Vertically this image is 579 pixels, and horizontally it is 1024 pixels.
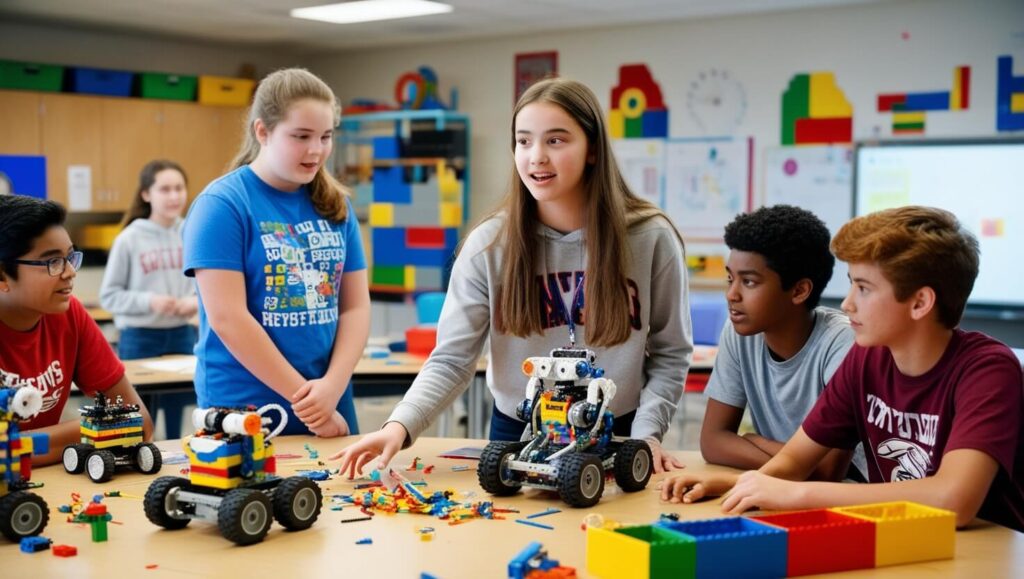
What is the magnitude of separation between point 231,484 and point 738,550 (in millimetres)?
768

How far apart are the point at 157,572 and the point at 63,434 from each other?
83 centimetres

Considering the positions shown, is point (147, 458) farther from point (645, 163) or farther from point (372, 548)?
point (645, 163)

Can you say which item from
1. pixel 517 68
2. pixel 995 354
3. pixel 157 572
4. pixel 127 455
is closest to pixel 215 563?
pixel 157 572

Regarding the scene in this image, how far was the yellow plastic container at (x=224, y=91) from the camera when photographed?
30.2ft

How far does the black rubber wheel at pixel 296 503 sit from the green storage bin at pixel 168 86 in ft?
25.8

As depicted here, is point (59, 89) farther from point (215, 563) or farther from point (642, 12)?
point (215, 563)

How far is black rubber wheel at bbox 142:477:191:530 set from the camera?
1.68m

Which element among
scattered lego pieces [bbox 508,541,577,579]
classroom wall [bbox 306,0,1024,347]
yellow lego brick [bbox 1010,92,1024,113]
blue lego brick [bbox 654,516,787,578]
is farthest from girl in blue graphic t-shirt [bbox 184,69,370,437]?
yellow lego brick [bbox 1010,92,1024,113]

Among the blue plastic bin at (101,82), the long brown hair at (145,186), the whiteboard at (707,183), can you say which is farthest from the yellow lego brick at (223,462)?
the blue plastic bin at (101,82)

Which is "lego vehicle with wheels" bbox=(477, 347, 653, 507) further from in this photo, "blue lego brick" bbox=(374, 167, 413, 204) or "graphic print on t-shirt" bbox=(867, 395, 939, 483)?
"blue lego brick" bbox=(374, 167, 413, 204)

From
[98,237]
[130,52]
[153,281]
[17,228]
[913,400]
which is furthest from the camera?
[130,52]

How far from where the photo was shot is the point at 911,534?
1565 millimetres

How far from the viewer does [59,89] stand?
27.5 ft

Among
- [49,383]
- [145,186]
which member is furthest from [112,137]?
[49,383]
